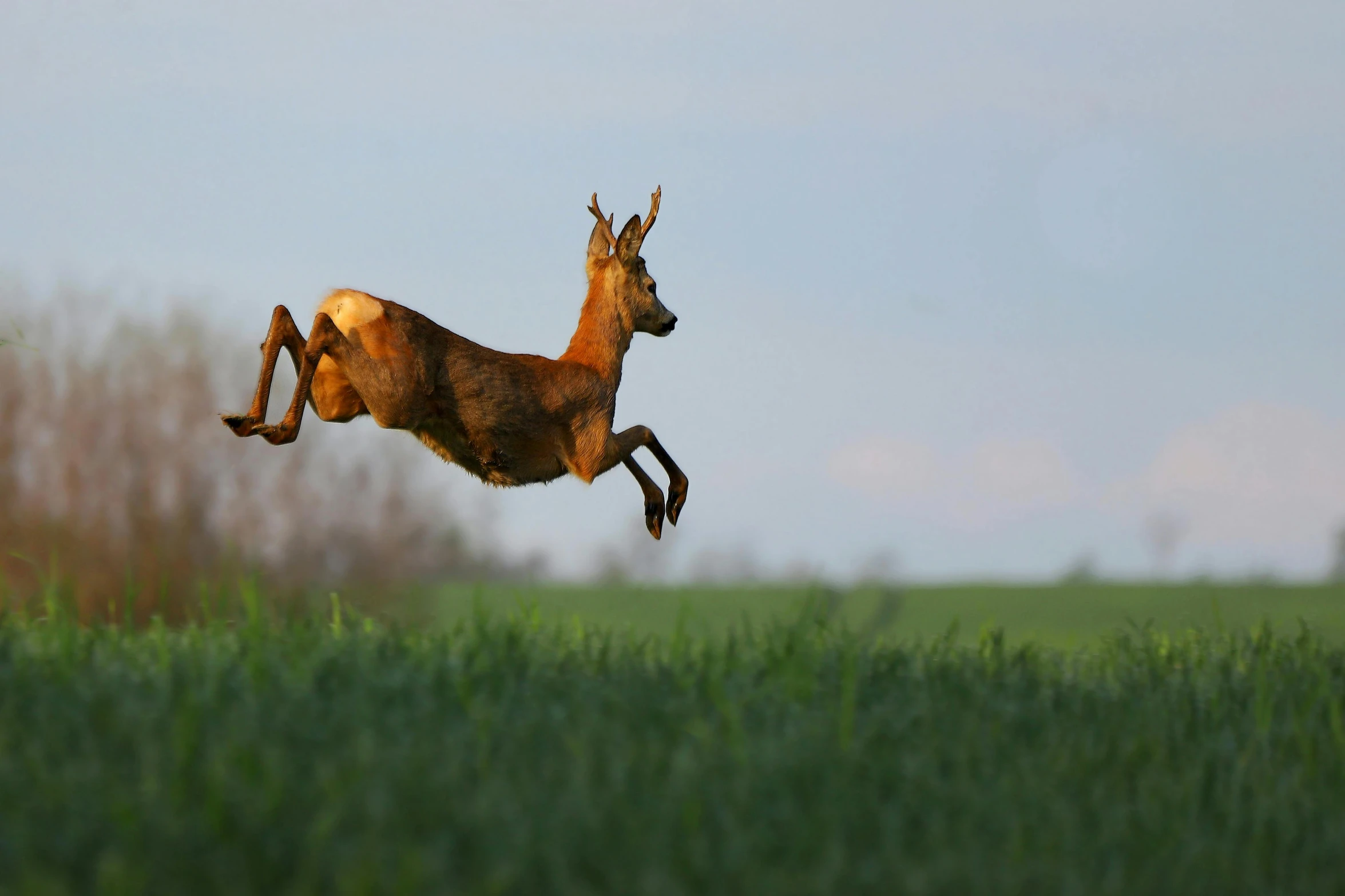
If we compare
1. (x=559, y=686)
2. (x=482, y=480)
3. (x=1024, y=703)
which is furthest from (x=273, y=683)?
(x=1024, y=703)

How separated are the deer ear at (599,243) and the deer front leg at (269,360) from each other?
5.91ft

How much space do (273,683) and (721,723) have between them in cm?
163

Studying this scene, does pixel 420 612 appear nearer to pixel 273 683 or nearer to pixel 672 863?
pixel 273 683

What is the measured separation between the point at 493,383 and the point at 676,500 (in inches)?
48.1

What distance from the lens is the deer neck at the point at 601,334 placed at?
7.13 meters

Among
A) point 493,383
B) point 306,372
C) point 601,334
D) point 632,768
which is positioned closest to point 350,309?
point 306,372

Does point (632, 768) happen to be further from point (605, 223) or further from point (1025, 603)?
point (1025, 603)

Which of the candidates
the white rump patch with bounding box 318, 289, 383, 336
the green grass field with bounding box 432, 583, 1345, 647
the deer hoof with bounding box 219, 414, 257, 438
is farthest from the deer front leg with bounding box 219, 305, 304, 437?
the green grass field with bounding box 432, 583, 1345, 647

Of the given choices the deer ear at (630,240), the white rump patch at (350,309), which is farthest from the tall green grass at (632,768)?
the deer ear at (630,240)

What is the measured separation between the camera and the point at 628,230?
7.02m

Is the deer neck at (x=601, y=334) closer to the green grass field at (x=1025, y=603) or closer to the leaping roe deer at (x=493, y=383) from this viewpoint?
the leaping roe deer at (x=493, y=383)

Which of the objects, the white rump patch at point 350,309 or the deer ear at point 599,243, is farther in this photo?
the deer ear at point 599,243

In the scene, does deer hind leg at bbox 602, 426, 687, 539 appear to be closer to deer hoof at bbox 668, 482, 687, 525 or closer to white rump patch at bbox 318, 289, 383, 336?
deer hoof at bbox 668, 482, 687, 525

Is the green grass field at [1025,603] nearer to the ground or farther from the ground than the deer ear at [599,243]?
nearer to the ground
